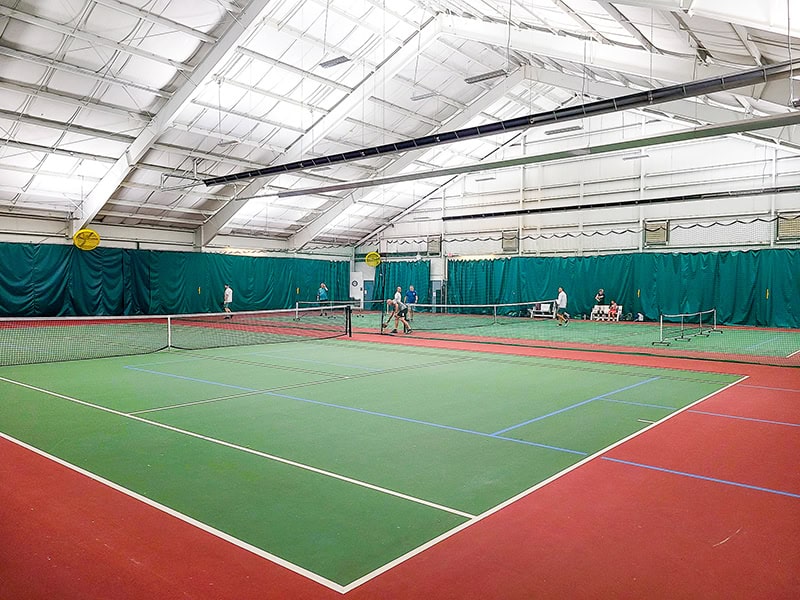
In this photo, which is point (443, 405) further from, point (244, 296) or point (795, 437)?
point (244, 296)

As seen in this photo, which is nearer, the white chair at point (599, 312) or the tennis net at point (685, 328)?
the tennis net at point (685, 328)

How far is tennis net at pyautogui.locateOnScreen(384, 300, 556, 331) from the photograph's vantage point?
24.5 m

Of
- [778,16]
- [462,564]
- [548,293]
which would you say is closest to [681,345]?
[778,16]

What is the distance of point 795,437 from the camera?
271 inches

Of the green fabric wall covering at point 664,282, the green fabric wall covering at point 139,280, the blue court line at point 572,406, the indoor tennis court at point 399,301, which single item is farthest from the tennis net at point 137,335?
the green fabric wall covering at point 664,282

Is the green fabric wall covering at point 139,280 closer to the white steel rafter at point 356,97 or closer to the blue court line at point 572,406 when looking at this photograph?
the white steel rafter at point 356,97

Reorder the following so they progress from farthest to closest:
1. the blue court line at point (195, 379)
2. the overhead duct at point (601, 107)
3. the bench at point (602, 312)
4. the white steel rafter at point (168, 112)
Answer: the bench at point (602, 312) → the white steel rafter at point (168, 112) → the overhead duct at point (601, 107) → the blue court line at point (195, 379)

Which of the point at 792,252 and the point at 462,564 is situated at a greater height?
the point at 792,252

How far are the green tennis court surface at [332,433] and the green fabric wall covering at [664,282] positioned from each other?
1498 cm

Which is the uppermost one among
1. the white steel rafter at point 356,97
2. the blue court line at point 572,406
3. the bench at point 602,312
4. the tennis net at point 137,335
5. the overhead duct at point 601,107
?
the white steel rafter at point 356,97

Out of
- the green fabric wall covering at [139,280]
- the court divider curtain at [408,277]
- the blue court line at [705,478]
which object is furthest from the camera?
the court divider curtain at [408,277]

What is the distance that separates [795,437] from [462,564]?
5.38 metres

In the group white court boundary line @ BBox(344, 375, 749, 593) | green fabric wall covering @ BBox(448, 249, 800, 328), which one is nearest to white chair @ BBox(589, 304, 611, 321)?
green fabric wall covering @ BBox(448, 249, 800, 328)

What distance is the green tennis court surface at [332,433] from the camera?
172 inches
